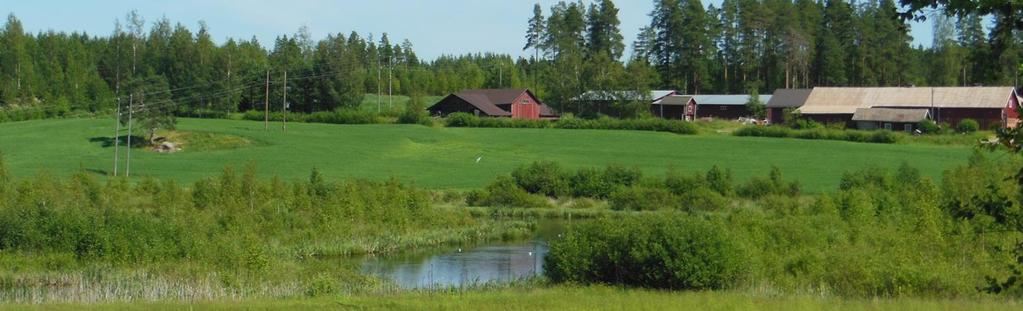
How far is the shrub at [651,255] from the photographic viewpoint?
2428cm

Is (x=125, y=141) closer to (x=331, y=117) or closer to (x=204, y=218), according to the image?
(x=331, y=117)

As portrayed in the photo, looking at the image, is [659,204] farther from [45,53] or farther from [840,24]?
[45,53]

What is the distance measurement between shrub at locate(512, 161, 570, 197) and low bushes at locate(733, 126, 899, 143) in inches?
1114

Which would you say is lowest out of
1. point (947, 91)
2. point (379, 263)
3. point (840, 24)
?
point (379, 263)

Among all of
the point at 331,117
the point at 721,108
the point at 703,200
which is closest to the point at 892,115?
the point at 721,108

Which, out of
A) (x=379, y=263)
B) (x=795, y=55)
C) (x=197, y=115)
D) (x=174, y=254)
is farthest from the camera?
(x=795, y=55)

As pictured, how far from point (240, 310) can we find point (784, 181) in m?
43.2

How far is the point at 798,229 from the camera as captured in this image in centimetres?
3100

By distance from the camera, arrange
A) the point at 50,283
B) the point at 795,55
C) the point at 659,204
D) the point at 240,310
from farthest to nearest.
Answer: the point at 795,55 → the point at 659,204 → the point at 50,283 → the point at 240,310

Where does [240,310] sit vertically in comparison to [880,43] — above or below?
below

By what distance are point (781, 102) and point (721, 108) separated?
8.18 metres

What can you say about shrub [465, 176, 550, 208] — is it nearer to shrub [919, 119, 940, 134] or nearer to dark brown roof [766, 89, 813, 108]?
shrub [919, 119, 940, 134]

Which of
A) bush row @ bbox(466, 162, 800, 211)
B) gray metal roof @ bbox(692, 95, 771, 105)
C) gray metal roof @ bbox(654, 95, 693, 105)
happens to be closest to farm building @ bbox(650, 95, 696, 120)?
gray metal roof @ bbox(654, 95, 693, 105)

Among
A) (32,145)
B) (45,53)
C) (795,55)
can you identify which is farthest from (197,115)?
(795,55)
